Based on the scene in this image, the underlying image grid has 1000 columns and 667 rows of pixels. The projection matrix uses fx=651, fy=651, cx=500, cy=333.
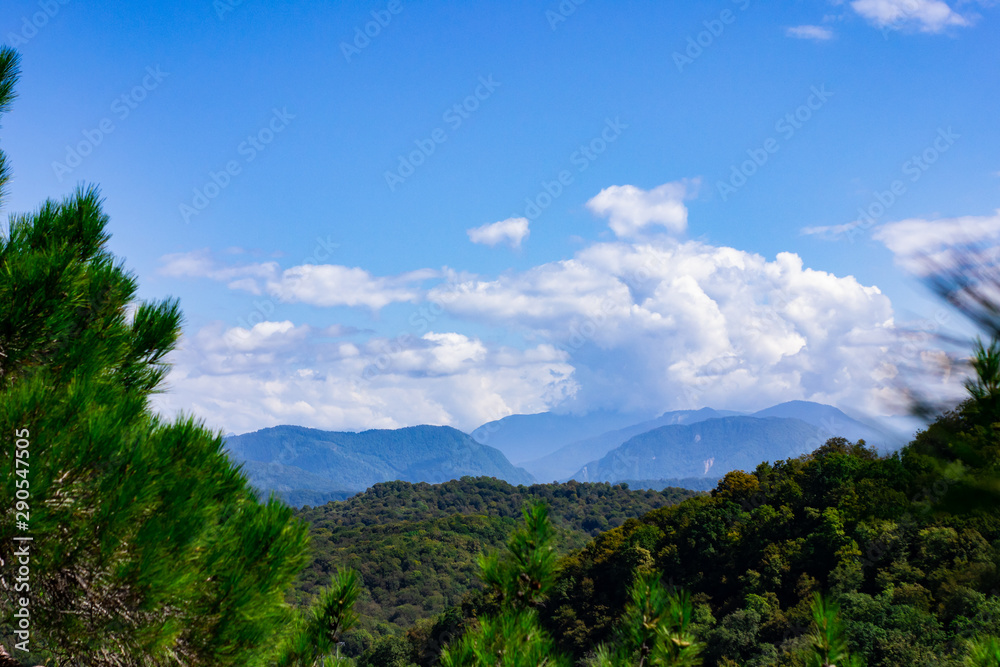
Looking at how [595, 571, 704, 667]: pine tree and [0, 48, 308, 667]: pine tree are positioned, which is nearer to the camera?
[0, 48, 308, 667]: pine tree

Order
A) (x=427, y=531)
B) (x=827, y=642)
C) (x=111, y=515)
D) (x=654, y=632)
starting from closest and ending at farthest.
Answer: (x=111, y=515) → (x=827, y=642) → (x=654, y=632) → (x=427, y=531)

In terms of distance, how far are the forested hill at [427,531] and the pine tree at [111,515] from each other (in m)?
31.1

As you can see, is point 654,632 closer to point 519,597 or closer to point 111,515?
point 519,597

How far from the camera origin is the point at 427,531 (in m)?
68.4

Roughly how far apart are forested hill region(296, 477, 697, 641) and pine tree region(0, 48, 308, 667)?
3107 cm

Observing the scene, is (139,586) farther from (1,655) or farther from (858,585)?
(858,585)

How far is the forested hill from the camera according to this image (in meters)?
54.6

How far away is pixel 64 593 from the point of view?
2.31 meters

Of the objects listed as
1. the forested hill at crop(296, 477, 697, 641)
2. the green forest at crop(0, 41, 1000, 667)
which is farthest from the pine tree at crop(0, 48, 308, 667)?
the forested hill at crop(296, 477, 697, 641)

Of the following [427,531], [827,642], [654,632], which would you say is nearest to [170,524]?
[654,632]

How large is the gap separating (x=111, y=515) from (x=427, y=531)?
228ft

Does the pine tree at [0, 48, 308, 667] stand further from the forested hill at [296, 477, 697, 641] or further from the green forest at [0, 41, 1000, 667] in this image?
the forested hill at [296, 477, 697, 641]

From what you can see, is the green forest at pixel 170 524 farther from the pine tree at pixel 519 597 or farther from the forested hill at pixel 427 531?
the forested hill at pixel 427 531

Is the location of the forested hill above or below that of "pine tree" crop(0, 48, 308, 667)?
below
